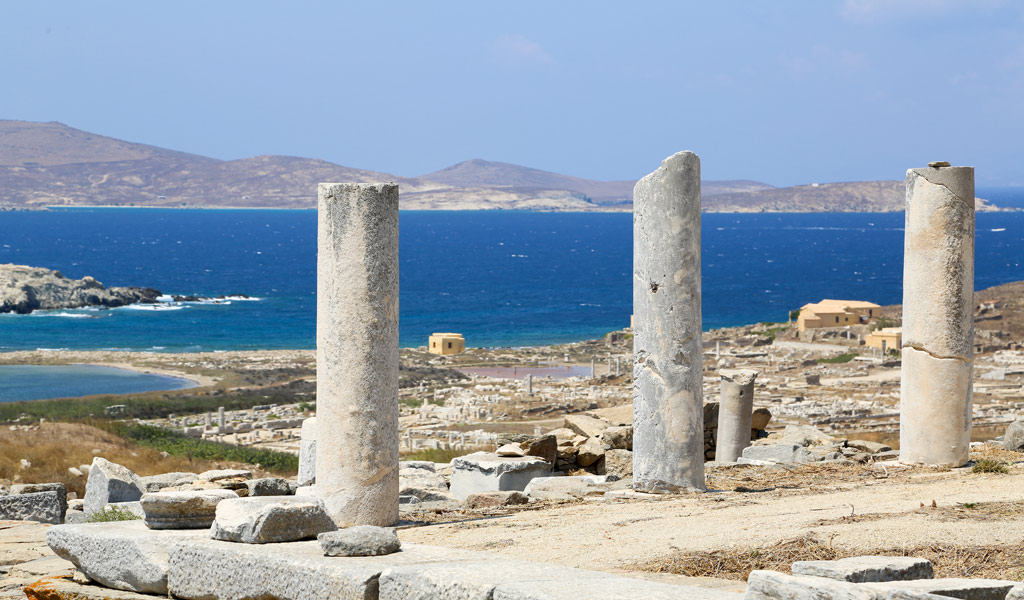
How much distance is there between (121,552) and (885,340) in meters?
50.6

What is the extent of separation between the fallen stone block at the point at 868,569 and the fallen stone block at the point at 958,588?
0.59 feet

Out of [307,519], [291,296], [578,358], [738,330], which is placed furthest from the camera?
[291,296]

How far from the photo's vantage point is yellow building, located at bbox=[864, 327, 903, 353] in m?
54.0

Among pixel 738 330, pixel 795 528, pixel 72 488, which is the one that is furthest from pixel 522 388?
pixel 795 528

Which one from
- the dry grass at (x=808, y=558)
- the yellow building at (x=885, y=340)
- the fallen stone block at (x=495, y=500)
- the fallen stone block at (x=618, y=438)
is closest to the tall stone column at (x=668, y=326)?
the fallen stone block at (x=495, y=500)

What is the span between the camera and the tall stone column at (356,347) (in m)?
9.61

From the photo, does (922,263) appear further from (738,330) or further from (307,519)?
(738,330)

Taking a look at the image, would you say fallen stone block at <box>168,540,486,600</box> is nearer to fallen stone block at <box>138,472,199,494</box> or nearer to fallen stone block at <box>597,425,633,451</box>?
fallen stone block at <box>138,472,199,494</box>

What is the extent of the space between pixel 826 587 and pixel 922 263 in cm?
851

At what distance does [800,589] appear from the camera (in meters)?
5.52

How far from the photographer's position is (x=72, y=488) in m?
16.9

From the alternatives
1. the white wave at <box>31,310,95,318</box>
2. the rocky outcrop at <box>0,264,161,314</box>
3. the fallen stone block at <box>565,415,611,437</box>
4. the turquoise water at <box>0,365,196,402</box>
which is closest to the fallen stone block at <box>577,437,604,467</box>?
the fallen stone block at <box>565,415,611,437</box>

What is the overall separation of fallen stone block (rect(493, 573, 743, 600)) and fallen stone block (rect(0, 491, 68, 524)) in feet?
23.0

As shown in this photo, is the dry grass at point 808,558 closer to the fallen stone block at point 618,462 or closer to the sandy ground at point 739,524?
the sandy ground at point 739,524
